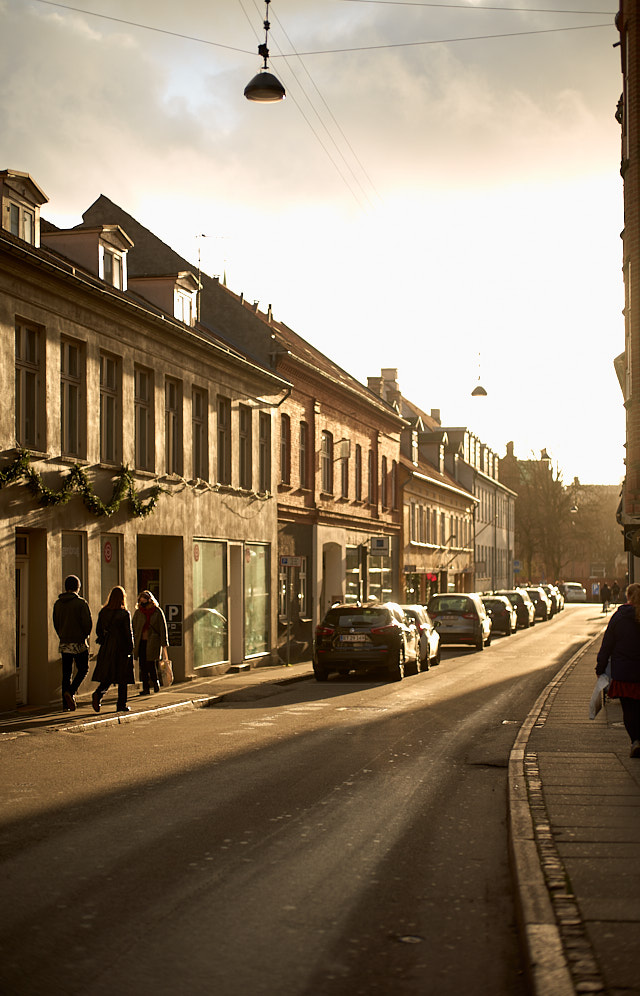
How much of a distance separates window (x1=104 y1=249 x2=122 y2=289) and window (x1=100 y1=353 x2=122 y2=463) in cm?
164

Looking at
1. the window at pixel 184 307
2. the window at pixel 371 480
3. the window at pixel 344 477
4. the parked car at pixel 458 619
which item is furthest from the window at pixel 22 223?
the window at pixel 371 480

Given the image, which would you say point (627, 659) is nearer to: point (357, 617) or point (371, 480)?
point (357, 617)

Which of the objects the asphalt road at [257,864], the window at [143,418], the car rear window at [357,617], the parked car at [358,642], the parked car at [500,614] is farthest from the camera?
the parked car at [500,614]

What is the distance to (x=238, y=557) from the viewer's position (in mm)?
28219

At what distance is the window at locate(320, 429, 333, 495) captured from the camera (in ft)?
121

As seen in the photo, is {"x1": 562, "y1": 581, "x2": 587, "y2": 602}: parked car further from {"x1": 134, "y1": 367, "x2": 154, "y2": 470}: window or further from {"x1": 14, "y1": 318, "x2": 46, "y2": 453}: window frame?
{"x1": 14, "y1": 318, "x2": 46, "y2": 453}: window frame

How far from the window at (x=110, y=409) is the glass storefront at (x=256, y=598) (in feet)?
25.9

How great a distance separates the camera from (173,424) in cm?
2430

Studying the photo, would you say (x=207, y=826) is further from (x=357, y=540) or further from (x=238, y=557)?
(x=357, y=540)

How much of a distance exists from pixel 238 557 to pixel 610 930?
2293cm

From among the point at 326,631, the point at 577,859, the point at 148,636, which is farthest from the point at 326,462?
the point at 577,859

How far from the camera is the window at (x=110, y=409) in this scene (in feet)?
68.5

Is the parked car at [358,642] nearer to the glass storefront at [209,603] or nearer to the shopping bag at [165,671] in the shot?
the glass storefront at [209,603]

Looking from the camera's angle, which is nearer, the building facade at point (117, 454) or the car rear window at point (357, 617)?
the building facade at point (117, 454)
